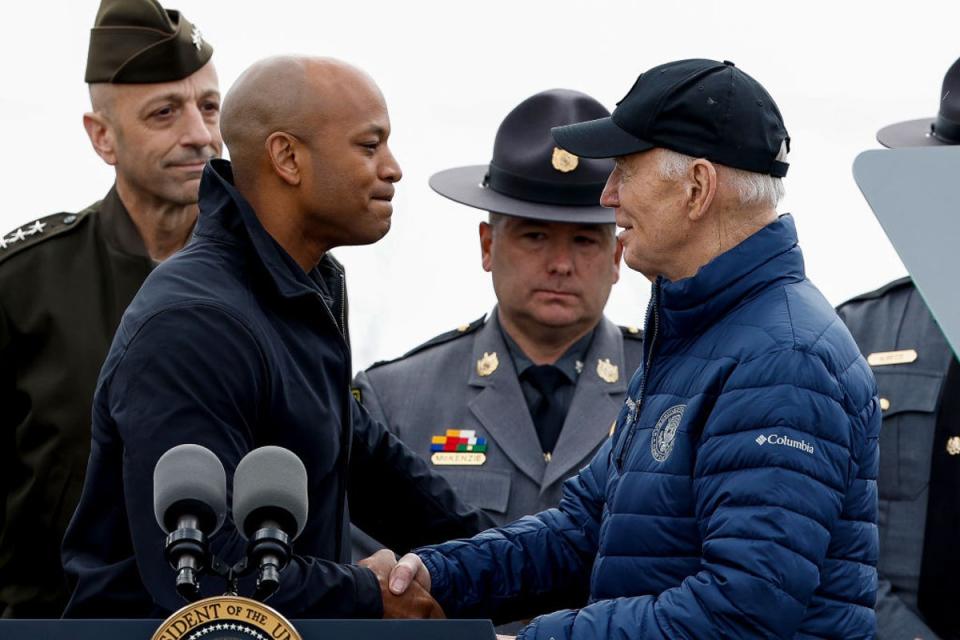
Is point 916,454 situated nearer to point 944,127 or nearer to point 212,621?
point 944,127

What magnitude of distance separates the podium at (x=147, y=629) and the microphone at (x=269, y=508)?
0.12 meters

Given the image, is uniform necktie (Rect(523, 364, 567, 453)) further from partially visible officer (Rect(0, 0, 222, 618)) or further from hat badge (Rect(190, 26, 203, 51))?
hat badge (Rect(190, 26, 203, 51))

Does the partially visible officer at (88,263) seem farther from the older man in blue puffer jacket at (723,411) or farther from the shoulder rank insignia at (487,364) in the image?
the older man in blue puffer jacket at (723,411)

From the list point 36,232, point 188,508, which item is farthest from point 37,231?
point 188,508

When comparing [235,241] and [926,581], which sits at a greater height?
[235,241]

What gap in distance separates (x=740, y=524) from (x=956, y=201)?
0.93 metres

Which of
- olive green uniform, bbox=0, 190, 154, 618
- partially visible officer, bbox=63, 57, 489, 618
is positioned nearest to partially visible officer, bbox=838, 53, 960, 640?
partially visible officer, bbox=63, 57, 489, 618

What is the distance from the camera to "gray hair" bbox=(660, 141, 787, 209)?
3613mm

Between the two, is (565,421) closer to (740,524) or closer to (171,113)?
(171,113)

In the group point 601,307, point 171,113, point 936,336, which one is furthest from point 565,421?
point 171,113

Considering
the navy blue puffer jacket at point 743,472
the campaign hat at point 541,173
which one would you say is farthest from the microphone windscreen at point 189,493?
the campaign hat at point 541,173

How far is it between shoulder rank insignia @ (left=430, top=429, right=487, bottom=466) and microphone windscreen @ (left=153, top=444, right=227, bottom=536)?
8.60 ft

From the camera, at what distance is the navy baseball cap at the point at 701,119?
3.60 metres

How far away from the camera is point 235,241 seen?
379cm
